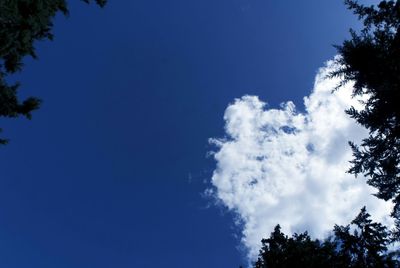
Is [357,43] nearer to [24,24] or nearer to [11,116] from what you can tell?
[24,24]

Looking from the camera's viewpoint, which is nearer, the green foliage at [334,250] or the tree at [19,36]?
the tree at [19,36]

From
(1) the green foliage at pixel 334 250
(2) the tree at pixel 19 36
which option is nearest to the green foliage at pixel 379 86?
(1) the green foliage at pixel 334 250

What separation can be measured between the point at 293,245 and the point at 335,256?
305 centimetres

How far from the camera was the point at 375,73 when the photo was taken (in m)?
12.3

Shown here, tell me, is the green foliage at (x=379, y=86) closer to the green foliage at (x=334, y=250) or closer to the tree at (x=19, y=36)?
the green foliage at (x=334, y=250)

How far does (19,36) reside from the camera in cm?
1122

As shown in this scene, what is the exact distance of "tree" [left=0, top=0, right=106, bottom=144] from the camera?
10453 millimetres

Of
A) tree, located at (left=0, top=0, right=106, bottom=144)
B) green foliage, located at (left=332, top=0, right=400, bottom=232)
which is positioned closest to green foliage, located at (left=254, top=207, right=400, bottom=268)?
green foliage, located at (left=332, top=0, right=400, bottom=232)

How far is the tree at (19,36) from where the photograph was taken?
10.5 m

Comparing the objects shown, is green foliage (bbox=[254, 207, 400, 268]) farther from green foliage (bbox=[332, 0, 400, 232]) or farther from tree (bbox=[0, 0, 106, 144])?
tree (bbox=[0, 0, 106, 144])

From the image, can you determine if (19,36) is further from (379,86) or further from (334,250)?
(334,250)

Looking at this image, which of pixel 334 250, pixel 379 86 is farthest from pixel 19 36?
pixel 334 250

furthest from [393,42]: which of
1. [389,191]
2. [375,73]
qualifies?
[389,191]

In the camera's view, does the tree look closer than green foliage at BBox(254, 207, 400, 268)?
Yes
